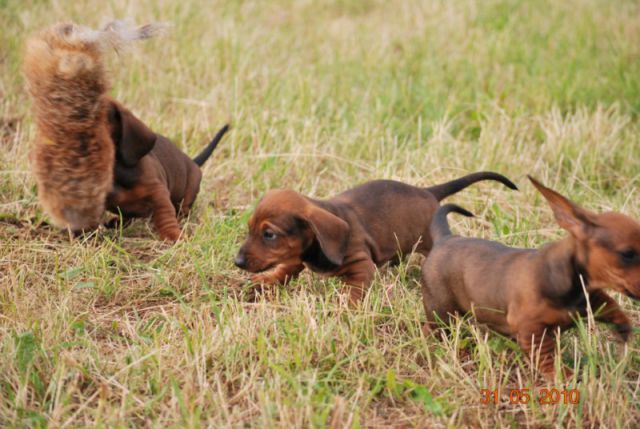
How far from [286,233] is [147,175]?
1282mm

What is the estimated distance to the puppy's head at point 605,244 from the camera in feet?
11.2

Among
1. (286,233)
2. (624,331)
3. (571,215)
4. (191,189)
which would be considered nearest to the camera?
(571,215)

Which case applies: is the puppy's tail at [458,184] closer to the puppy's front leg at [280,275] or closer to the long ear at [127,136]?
the puppy's front leg at [280,275]

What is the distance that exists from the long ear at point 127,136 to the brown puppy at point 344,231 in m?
1.02

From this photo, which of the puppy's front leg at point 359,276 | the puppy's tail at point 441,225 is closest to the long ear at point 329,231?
the puppy's front leg at point 359,276

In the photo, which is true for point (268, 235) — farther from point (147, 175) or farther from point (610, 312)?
point (610, 312)

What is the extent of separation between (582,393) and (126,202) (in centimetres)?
315

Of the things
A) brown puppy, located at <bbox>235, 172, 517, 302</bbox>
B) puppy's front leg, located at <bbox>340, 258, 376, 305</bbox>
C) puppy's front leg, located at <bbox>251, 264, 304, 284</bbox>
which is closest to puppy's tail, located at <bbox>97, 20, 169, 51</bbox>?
brown puppy, located at <bbox>235, 172, 517, 302</bbox>

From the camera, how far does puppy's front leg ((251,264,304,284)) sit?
16.1 ft

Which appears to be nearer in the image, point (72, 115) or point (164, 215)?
point (72, 115)

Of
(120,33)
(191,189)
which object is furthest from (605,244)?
(191,189)

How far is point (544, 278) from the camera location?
365 cm

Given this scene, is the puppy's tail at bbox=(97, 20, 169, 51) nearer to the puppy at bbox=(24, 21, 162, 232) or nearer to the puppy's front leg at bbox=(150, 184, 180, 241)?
the puppy at bbox=(24, 21, 162, 232)

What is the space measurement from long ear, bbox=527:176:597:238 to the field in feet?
1.80
